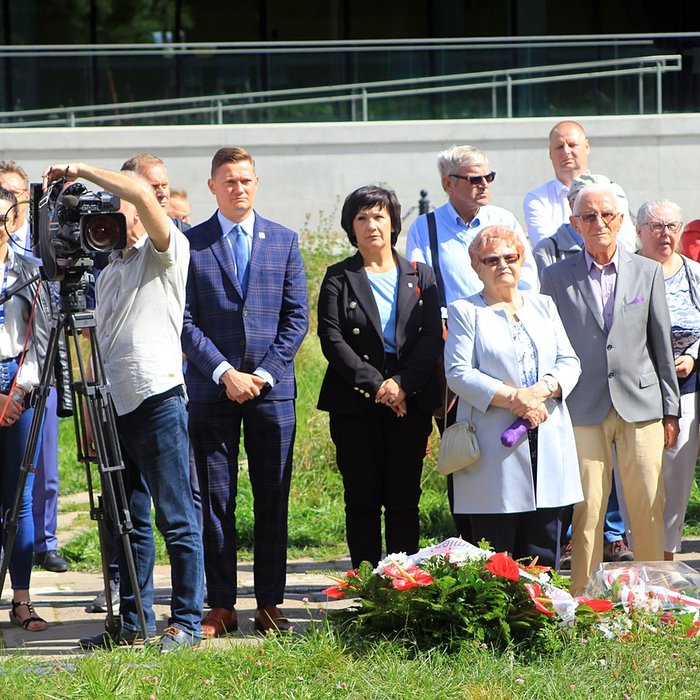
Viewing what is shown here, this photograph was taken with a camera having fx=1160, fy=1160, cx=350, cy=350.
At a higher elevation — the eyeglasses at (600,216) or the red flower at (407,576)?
the eyeglasses at (600,216)

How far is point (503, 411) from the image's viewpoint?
5547 millimetres

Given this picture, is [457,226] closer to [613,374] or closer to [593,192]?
[593,192]

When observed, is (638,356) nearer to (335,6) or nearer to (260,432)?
(260,432)

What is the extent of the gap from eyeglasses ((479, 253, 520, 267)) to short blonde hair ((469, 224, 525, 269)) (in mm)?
35

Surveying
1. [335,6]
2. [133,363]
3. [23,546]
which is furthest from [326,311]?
[335,6]

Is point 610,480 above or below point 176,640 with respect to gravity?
above

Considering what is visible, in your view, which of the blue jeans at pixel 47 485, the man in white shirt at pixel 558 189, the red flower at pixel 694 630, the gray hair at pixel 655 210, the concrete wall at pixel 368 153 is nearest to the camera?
the red flower at pixel 694 630

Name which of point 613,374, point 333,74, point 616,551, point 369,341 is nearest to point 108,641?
point 369,341

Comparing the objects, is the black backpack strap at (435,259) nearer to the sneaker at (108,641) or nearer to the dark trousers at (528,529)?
the dark trousers at (528,529)

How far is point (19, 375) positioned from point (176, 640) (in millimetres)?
1685

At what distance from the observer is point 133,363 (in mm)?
5180

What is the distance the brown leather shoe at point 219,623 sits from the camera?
18.3 ft

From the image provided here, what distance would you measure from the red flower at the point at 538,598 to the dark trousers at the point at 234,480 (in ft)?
4.77

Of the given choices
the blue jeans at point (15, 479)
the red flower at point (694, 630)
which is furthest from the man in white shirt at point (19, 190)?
the red flower at point (694, 630)
